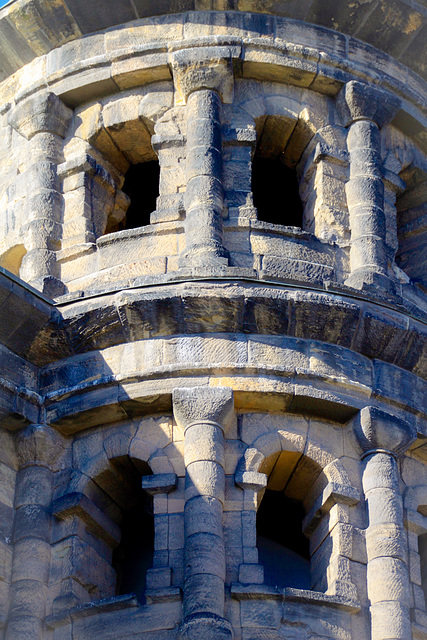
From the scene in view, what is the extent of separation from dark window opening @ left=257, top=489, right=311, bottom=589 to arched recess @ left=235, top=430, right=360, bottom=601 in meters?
0.22

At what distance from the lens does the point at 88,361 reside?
16.0 meters

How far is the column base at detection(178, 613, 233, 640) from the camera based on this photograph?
544 inches

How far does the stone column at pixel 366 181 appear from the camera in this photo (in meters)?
16.9

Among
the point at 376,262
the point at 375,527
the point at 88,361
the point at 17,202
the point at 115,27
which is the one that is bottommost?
the point at 375,527

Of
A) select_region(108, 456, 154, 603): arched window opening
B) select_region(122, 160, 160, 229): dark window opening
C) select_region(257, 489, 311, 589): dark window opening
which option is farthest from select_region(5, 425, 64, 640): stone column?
select_region(122, 160, 160, 229): dark window opening

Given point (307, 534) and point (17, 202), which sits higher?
point (17, 202)

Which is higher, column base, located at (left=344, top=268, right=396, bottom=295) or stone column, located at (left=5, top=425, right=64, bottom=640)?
column base, located at (left=344, top=268, right=396, bottom=295)

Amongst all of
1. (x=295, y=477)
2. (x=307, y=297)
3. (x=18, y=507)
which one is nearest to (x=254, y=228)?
(x=307, y=297)

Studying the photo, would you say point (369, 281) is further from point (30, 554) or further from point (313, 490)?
point (30, 554)

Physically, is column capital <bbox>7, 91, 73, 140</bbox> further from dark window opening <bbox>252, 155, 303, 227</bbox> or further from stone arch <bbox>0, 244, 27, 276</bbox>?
dark window opening <bbox>252, 155, 303, 227</bbox>

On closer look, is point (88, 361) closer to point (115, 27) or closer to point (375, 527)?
point (375, 527)

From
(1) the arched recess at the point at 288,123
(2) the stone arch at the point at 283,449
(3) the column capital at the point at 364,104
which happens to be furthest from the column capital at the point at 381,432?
(3) the column capital at the point at 364,104

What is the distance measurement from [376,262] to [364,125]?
6.47 ft

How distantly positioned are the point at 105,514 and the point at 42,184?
4.05m
